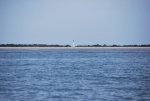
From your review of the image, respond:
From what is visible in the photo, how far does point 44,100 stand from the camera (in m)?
20.2

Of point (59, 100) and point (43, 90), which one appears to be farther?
point (43, 90)

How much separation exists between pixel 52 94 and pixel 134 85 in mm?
7070

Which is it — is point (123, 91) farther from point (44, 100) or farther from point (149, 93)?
point (44, 100)

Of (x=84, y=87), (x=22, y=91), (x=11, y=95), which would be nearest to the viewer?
(x=11, y=95)

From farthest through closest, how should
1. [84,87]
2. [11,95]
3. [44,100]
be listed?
[84,87], [11,95], [44,100]

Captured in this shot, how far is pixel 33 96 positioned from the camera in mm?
21469

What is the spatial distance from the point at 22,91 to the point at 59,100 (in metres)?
4.00

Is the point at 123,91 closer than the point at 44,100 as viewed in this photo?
No

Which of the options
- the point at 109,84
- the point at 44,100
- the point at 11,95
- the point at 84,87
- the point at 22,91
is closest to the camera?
the point at 44,100

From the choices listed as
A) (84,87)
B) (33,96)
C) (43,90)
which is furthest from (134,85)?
(33,96)

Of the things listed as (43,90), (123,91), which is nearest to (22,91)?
(43,90)

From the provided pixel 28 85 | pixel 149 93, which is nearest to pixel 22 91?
pixel 28 85

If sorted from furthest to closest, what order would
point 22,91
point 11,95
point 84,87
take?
point 84,87, point 22,91, point 11,95

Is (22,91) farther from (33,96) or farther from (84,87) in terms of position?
(84,87)
